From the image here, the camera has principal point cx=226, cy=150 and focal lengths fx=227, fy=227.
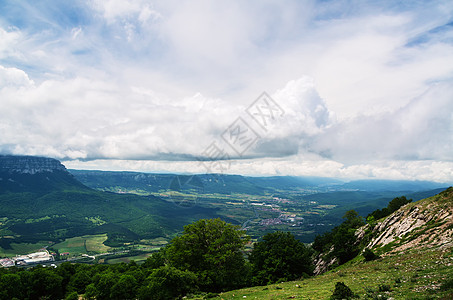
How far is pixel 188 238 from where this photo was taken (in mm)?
43562

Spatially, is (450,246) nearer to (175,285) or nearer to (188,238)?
(175,285)

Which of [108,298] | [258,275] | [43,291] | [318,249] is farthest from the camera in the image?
[318,249]

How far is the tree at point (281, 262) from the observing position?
157ft

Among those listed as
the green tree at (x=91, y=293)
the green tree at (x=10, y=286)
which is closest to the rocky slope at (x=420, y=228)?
the green tree at (x=91, y=293)

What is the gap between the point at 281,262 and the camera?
49281mm

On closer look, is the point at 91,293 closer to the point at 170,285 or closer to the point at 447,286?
the point at 170,285

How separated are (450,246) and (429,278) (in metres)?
13.7

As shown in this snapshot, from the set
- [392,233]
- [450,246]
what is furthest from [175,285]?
[392,233]

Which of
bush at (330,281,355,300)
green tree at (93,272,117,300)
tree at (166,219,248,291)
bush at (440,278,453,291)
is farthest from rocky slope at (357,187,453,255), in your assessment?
green tree at (93,272,117,300)

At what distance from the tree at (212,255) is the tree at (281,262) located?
17.9 ft

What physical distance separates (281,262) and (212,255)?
16932mm

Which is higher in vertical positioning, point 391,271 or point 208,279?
point 391,271

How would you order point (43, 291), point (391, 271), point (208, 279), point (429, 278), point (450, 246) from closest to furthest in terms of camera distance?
point (429, 278), point (391, 271), point (450, 246), point (208, 279), point (43, 291)

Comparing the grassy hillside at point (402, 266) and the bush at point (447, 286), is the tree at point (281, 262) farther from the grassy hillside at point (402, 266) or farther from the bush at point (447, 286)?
the bush at point (447, 286)
